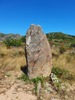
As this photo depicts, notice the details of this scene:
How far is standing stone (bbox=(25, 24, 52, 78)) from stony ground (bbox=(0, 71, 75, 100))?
29.1 inches

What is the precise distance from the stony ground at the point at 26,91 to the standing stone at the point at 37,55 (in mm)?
740

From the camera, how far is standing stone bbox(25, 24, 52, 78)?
413 inches

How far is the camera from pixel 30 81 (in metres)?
10.2

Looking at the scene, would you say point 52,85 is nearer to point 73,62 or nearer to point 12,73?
point 12,73

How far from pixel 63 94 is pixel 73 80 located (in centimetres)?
130

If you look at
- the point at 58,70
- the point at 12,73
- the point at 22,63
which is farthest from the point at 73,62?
the point at 12,73

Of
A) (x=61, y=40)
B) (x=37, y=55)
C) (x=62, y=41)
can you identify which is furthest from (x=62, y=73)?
(x=61, y=40)

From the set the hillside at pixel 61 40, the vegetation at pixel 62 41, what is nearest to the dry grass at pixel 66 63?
the vegetation at pixel 62 41

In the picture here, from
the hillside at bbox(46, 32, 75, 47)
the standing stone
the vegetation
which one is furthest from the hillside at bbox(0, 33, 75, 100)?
the hillside at bbox(46, 32, 75, 47)

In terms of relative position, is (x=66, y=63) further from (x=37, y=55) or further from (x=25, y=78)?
(x=25, y=78)

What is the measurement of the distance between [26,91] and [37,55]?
6.42 ft

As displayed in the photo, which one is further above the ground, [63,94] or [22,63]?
[22,63]

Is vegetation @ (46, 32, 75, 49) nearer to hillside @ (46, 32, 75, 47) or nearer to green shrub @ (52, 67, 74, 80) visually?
hillside @ (46, 32, 75, 47)

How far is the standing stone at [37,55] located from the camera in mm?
10500
